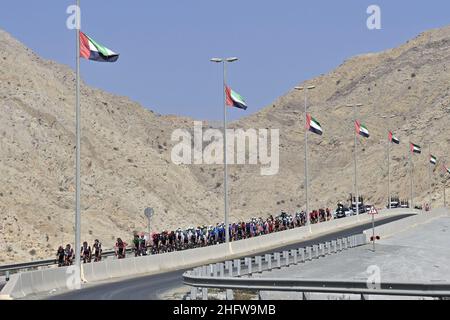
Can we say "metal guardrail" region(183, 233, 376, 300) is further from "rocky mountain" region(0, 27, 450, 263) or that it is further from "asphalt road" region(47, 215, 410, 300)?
"rocky mountain" region(0, 27, 450, 263)

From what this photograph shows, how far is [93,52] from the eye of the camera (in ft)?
107

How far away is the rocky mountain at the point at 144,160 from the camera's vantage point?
7931 centimetres

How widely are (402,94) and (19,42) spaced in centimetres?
9723

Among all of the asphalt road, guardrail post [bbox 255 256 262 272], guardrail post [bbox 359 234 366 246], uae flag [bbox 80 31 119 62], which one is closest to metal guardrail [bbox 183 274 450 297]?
the asphalt road

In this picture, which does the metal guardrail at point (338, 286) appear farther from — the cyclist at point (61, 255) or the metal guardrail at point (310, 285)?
the cyclist at point (61, 255)

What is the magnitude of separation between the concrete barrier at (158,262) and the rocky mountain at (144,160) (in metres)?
16.7

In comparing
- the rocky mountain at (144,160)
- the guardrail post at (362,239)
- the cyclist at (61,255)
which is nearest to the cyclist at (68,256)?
the cyclist at (61,255)

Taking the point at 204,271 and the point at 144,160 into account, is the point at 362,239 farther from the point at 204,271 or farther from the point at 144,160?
the point at 144,160

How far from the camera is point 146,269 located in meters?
42.3

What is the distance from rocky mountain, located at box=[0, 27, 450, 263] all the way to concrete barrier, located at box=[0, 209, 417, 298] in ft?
54.7

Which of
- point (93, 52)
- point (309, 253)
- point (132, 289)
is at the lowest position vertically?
point (132, 289)

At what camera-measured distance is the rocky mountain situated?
260 feet

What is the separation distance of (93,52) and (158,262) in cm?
1409

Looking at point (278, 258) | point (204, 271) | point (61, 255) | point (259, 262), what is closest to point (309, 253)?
point (278, 258)
